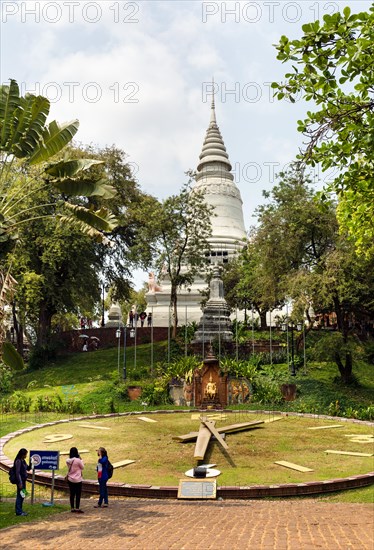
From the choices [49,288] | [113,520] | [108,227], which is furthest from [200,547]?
[49,288]

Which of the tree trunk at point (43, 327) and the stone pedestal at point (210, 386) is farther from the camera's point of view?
the tree trunk at point (43, 327)

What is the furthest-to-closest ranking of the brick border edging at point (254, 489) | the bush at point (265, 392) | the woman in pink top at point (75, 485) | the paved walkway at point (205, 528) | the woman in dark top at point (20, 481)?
the bush at point (265, 392) → the brick border edging at point (254, 489) → the woman in pink top at point (75, 485) → the woman in dark top at point (20, 481) → the paved walkway at point (205, 528)

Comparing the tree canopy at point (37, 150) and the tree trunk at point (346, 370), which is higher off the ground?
the tree canopy at point (37, 150)

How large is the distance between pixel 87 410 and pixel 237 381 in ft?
20.4

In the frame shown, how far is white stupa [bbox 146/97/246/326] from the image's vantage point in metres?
41.2

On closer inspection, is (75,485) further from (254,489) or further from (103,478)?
(254,489)

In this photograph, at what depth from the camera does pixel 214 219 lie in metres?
47.8

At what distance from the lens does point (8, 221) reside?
1077 cm

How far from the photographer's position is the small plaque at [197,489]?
10.0 m

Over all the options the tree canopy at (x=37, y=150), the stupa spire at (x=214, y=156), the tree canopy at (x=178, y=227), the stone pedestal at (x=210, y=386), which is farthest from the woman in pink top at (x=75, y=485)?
the stupa spire at (x=214, y=156)

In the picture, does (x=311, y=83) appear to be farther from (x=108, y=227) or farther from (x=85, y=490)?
(x=85, y=490)

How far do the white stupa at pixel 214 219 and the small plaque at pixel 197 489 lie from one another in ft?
98.2

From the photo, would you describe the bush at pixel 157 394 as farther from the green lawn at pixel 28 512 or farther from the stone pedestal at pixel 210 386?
the green lawn at pixel 28 512

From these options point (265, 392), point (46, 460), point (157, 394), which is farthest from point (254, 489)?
point (157, 394)
